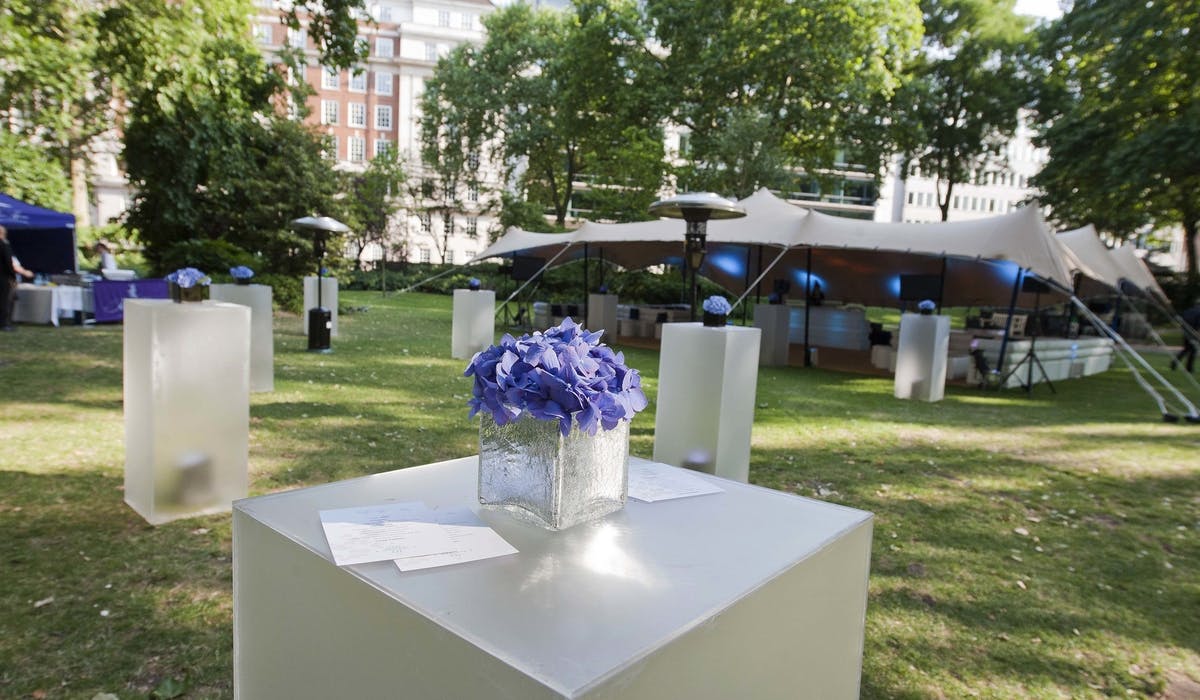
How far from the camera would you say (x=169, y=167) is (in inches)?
571

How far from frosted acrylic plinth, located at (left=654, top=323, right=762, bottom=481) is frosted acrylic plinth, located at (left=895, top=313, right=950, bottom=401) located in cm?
528

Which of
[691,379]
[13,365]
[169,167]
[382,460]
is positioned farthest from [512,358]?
[169,167]

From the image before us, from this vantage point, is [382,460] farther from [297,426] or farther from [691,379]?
[691,379]

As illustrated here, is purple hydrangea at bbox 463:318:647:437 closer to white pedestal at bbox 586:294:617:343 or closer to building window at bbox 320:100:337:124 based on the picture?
white pedestal at bbox 586:294:617:343

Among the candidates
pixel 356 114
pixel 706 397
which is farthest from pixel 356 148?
pixel 706 397

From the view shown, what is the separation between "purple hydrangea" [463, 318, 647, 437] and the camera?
4.18ft

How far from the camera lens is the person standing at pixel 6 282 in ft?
32.6

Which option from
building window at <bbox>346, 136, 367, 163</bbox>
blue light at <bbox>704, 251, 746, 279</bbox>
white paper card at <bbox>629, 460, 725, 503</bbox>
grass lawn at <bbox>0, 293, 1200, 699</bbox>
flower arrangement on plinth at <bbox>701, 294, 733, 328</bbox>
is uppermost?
building window at <bbox>346, 136, 367, 163</bbox>

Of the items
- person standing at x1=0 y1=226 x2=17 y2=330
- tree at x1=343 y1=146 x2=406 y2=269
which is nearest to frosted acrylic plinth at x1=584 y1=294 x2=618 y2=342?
person standing at x1=0 y1=226 x2=17 y2=330

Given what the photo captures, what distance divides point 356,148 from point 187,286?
182 feet

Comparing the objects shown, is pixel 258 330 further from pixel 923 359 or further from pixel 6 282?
pixel 923 359

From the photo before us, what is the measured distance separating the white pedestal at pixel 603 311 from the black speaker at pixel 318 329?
6376mm

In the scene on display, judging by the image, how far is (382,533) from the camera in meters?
1.30

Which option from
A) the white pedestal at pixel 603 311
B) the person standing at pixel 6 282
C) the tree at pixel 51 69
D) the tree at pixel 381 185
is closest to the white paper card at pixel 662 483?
the person standing at pixel 6 282
